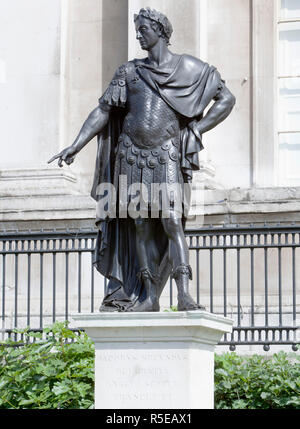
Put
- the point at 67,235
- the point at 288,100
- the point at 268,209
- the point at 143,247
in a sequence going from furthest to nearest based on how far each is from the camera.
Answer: the point at 288,100
the point at 268,209
the point at 67,235
the point at 143,247

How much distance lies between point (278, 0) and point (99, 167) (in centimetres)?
781

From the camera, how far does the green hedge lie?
12352 mm

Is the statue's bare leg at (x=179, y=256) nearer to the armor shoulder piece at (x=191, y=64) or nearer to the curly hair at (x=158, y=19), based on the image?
the armor shoulder piece at (x=191, y=64)

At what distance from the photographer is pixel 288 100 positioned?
17.9 m

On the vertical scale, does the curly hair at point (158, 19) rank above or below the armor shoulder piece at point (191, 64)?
above

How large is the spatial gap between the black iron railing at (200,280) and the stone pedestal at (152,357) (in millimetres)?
4018

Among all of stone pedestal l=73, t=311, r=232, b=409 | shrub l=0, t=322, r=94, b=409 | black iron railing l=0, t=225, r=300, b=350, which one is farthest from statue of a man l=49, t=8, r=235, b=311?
black iron railing l=0, t=225, r=300, b=350

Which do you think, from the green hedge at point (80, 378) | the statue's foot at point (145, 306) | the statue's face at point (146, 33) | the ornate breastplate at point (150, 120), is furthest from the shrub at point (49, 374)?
the statue's face at point (146, 33)

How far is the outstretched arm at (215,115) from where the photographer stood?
35.4ft

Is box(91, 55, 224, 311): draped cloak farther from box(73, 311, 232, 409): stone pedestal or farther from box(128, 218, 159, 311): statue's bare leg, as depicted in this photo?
box(73, 311, 232, 409): stone pedestal

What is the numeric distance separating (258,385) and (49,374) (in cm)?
213

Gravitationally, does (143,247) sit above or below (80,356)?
above
